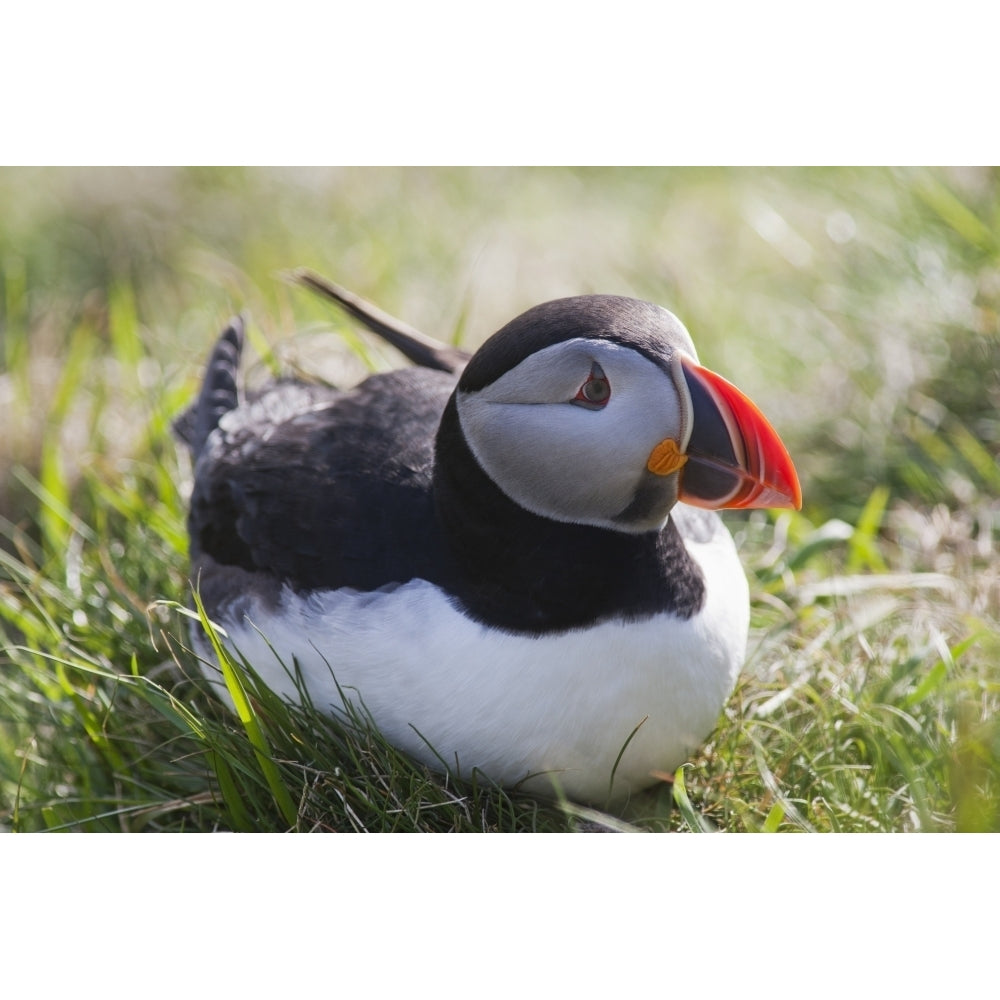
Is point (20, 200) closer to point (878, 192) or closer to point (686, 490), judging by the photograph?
point (878, 192)

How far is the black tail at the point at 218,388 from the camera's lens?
376 centimetres

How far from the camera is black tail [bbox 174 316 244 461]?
148 inches

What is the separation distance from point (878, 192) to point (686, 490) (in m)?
2.97

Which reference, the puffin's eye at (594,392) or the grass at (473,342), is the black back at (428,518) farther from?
the grass at (473,342)

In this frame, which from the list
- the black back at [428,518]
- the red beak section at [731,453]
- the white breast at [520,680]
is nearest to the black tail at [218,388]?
the black back at [428,518]

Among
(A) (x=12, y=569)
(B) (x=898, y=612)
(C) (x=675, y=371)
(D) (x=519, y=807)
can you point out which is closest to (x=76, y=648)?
(A) (x=12, y=569)

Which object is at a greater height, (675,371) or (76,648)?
(675,371)

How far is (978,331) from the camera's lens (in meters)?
4.30

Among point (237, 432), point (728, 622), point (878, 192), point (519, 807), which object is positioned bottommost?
point (519, 807)

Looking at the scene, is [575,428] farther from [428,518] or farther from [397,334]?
[397,334]

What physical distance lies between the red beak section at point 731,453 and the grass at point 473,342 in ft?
2.31

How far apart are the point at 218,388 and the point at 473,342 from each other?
5.29ft

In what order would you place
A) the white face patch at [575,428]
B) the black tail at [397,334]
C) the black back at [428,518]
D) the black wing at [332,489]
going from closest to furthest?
1. the white face patch at [575,428]
2. the black back at [428,518]
3. the black wing at [332,489]
4. the black tail at [397,334]

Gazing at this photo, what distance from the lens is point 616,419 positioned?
250 centimetres
